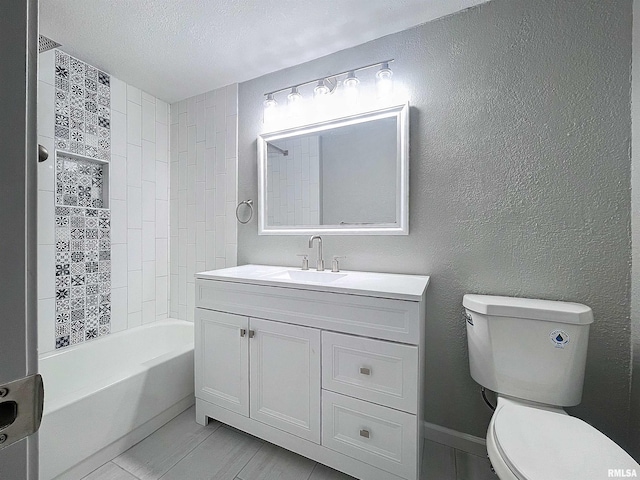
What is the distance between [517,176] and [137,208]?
2.60m

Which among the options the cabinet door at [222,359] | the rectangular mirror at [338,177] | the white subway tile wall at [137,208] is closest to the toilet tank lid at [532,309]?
the rectangular mirror at [338,177]

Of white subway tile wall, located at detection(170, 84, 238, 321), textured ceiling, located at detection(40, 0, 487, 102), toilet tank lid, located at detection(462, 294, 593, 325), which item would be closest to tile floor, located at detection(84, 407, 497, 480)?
toilet tank lid, located at detection(462, 294, 593, 325)

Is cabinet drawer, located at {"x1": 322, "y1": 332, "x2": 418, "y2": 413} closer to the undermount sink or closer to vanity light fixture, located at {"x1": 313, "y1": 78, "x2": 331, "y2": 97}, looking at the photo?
the undermount sink

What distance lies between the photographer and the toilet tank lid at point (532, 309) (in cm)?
117

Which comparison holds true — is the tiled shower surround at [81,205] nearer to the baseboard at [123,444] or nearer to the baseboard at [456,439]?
the baseboard at [123,444]

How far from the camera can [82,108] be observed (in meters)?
1.99

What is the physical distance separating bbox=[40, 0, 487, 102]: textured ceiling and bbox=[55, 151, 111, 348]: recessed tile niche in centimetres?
72

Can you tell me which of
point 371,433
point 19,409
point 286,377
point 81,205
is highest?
point 81,205

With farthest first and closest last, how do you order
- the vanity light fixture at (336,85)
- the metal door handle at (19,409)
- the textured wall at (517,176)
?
1. the vanity light fixture at (336,85)
2. the textured wall at (517,176)
3. the metal door handle at (19,409)

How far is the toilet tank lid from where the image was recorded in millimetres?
1169

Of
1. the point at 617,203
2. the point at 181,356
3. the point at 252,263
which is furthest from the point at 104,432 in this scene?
the point at 617,203

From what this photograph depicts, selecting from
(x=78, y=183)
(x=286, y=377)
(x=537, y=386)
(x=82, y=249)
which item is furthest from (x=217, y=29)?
(x=537, y=386)

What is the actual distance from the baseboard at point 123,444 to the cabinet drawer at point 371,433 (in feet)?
3.40

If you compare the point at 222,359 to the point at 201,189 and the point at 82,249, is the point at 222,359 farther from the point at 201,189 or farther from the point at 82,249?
the point at 201,189
